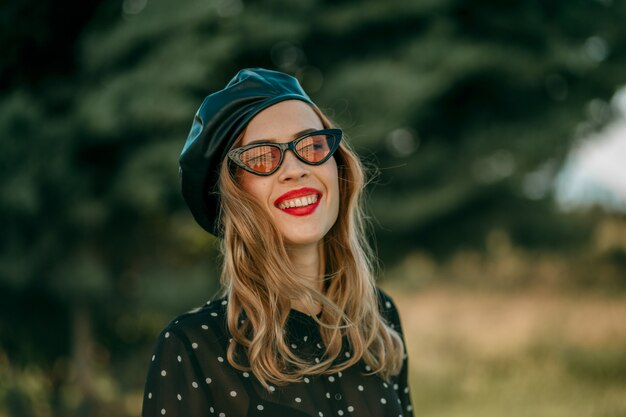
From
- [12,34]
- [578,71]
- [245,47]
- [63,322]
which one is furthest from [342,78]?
[63,322]

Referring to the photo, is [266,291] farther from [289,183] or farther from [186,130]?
[186,130]

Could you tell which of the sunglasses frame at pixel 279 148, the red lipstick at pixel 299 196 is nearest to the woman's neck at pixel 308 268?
the red lipstick at pixel 299 196

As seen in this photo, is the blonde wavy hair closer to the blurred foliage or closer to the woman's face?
the woman's face

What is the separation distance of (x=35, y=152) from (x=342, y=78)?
8.26ft

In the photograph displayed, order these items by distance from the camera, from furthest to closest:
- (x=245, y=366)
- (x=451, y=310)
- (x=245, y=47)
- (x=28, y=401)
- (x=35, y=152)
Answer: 1. (x=451, y=310)
2. (x=28, y=401)
3. (x=245, y=47)
4. (x=35, y=152)
5. (x=245, y=366)

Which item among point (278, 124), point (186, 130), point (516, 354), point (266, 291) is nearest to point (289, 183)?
point (278, 124)

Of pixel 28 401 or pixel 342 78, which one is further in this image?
pixel 28 401

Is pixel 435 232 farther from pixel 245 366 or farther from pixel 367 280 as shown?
pixel 245 366

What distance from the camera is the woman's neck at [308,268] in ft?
6.28

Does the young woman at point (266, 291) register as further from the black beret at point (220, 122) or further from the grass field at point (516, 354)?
the grass field at point (516, 354)

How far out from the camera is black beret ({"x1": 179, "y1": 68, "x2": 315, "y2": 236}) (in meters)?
1.78

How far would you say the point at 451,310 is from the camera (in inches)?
314

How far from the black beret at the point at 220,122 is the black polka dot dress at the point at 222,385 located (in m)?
0.32

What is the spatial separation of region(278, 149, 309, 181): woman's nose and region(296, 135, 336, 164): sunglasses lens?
0.07 ft
